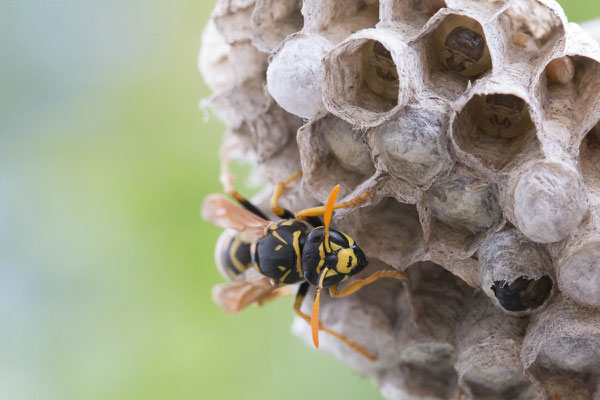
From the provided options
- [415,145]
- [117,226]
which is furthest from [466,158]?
[117,226]

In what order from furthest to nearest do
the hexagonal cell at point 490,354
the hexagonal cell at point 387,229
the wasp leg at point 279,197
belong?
the wasp leg at point 279,197
the hexagonal cell at point 387,229
the hexagonal cell at point 490,354

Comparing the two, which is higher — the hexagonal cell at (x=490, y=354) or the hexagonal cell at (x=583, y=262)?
the hexagonal cell at (x=583, y=262)

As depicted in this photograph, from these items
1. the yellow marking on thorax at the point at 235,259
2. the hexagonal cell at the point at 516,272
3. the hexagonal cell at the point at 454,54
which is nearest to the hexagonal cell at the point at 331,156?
the hexagonal cell at the point at 454,54

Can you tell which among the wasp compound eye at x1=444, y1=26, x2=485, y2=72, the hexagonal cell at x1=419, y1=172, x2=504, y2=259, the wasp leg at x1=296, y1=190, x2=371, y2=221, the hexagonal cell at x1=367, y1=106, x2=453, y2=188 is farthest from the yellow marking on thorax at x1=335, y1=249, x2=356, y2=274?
the wasp compound eye at x1=444, y1=26, x2=485, y2=72

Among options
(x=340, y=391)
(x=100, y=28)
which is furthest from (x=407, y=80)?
(x=100, y=28)

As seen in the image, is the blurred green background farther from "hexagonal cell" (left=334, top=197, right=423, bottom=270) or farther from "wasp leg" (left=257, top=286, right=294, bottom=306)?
"hexagonal cell" (left=334, top=197, right=423, bottom=270)

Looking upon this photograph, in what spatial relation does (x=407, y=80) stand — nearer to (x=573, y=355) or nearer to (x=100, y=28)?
(x=573, y=355)

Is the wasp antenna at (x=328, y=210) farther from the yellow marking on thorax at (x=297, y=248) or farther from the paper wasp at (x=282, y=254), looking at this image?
the yellow marking on thorax at (x=297, y=248)
